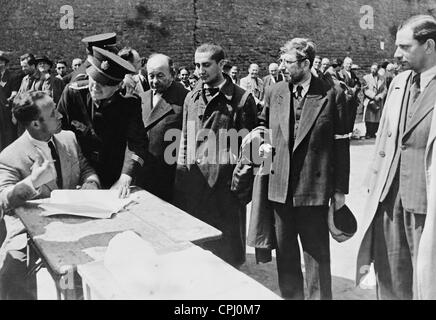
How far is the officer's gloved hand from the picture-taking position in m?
3.31

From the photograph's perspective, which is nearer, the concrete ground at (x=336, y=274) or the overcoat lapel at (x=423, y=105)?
the overcoat lapel at (x=423, y=105)

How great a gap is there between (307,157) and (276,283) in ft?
4.32

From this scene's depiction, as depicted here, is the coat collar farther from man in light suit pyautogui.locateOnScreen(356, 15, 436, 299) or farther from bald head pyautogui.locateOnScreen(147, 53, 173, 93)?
man in light suit pyautogui.locateOnScreen(356, 15, 436, 299)

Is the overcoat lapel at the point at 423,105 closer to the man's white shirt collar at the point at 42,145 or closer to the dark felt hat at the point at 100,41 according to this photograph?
the man's white shirt collar at the point at 42,145

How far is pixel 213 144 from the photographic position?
13.3 feet

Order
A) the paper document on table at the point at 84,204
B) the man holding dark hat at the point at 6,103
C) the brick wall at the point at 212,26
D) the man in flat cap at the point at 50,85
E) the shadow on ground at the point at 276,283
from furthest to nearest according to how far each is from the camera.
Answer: the brick wall at the point at 212,26
the man in flat cap at the point at 50,85
the man holding dark hat at the point at 6,103
the shadow on ground at the point at 276,283
the paper document on table at the point at 84,204

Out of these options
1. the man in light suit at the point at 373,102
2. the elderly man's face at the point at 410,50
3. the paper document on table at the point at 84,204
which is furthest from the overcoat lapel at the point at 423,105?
the man in light suit at the point at 373,102

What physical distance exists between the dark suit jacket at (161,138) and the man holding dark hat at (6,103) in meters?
3.16

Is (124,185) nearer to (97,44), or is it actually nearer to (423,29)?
(97,44)

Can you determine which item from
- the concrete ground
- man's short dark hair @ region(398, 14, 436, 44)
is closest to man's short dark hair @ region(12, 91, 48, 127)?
the concrete ground

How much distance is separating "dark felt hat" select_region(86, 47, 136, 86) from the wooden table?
3.43ft

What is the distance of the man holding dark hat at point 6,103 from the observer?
7.11 m

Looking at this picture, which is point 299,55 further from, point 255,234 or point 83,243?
point 83,243

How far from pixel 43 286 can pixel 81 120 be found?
4.66 ft
